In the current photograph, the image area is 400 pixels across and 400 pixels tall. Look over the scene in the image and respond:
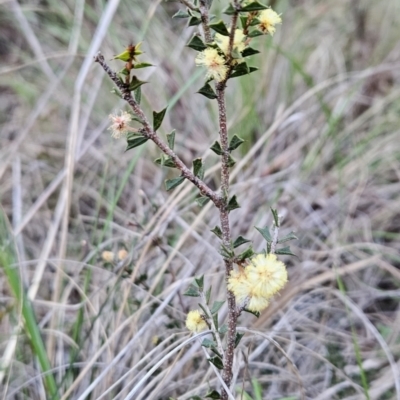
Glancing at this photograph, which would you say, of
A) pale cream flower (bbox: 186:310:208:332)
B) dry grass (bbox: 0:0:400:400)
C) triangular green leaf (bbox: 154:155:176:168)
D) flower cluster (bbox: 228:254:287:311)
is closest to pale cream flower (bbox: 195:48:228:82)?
triangular green leaf (bbox: 154:155:176:168)

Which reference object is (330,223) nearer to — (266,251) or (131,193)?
(131,193)

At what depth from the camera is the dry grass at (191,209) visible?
950 millimetres

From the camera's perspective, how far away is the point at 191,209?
1.32m

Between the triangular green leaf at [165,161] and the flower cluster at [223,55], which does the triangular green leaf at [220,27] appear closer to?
the flower cluster at [223,55]

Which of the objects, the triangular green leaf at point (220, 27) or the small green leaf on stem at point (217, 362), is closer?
the triangular green leaf at point (220, 27)

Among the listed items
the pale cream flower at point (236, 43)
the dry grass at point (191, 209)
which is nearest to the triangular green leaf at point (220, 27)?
the pale cream flower at point (236, 43)

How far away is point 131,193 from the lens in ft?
4.86

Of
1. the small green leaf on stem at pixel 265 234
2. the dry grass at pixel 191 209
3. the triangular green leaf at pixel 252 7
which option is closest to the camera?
the triangular green leaf at pixel 252 7

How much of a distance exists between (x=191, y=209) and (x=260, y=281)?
2.65 feet

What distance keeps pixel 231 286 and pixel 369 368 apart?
2.11ft

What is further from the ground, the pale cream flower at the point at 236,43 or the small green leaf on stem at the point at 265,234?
the pale cream flower at the point at 236,43

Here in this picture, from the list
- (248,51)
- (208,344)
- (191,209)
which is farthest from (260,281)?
(191,209)

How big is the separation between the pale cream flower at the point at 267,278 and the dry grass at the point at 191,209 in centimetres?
24

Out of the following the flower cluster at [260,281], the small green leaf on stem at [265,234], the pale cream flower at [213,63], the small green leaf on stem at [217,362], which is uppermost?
the pale cream flower at [213,63]
